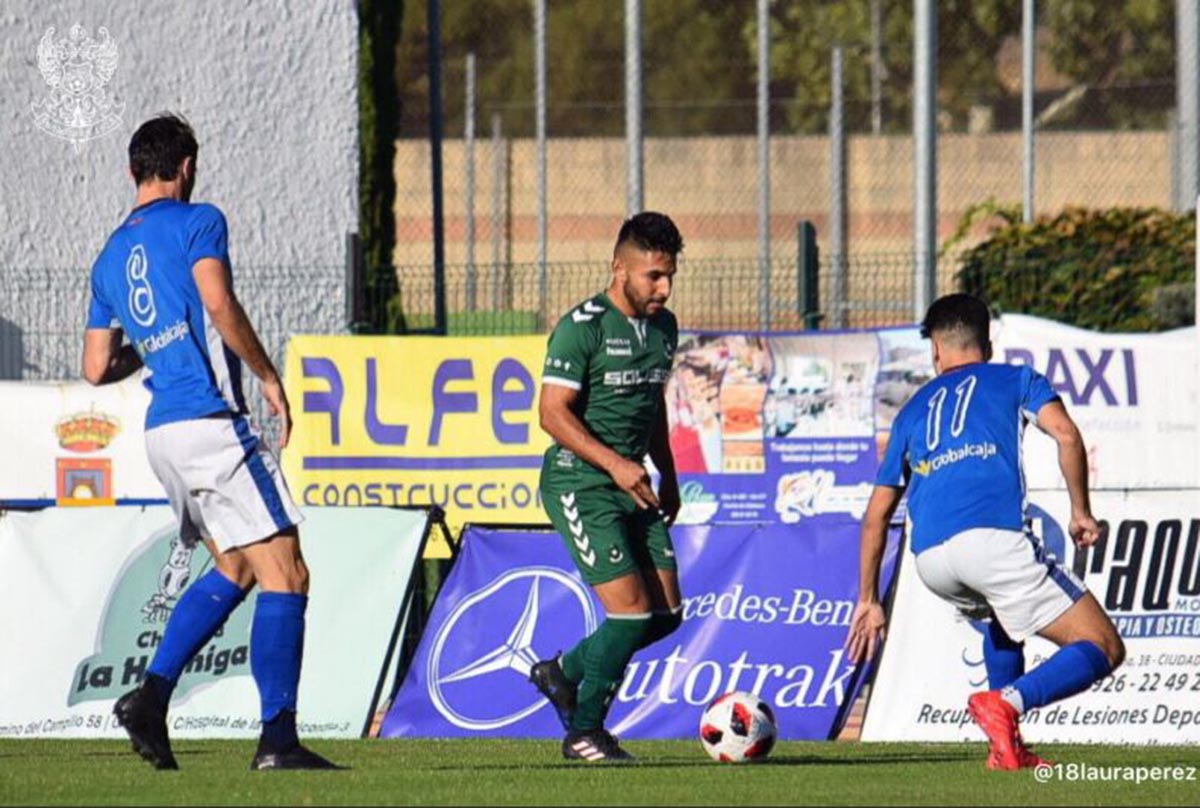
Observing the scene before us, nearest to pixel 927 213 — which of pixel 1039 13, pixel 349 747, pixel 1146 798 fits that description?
pixel 349 747

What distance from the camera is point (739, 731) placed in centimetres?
953

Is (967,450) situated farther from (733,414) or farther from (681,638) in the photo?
(733,414)

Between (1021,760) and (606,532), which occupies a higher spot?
(606,532)

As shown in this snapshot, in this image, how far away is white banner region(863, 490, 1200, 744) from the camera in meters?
11.1

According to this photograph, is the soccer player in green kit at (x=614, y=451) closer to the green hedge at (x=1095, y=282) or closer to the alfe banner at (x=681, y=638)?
the alfe banner at (x=681, y=638)

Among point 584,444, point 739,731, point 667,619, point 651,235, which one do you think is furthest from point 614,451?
point 739,731

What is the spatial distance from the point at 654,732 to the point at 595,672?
2.24 m

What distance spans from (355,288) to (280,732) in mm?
8262

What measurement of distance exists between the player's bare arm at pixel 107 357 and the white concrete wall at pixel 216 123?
10195 mm

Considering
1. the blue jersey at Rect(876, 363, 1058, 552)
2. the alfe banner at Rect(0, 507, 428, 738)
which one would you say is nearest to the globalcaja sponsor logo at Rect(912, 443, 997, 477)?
the blue jersey at Rect(876, 363, 1058, 552)

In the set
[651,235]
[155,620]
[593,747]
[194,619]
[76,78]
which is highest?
[76,78]

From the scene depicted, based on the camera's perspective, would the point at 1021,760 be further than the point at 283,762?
Yes

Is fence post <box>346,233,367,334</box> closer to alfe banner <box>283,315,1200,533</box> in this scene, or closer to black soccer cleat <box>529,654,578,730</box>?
alfe banner <box>283,315,1200,533</box>

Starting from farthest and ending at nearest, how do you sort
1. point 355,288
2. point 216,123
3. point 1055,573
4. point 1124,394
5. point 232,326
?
1. point 216,123
2. point 355,288
3. point 1124,394
4. point 1055,573
5. point 232,326
